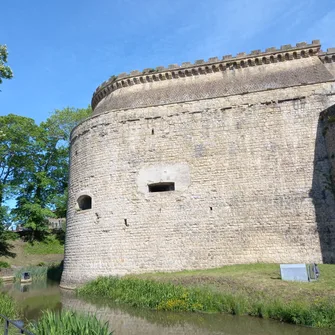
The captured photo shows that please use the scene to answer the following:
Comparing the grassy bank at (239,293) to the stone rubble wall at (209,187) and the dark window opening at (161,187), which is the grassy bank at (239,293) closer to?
the stone rubble wall at (209,187)

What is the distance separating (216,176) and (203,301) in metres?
4.92

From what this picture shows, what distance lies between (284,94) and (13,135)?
17574mm

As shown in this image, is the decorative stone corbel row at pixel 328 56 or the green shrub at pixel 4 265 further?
the green shrub at pixel 4 265

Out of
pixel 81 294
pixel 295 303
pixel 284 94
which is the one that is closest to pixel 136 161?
pixel 81 294

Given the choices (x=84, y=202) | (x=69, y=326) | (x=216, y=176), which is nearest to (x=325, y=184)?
(x=216, y=176)

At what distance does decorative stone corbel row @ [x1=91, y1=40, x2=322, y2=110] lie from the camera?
549 inches

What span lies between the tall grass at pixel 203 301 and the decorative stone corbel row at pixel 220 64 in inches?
362

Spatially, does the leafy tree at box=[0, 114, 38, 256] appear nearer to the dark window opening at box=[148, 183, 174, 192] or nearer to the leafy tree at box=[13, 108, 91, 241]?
the leafy tree at box=[13, 108, 91, 241]

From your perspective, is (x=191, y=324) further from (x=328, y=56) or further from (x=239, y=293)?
(x=328, y=56)

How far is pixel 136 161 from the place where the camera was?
1283cm

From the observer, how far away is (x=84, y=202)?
1454 centimetres

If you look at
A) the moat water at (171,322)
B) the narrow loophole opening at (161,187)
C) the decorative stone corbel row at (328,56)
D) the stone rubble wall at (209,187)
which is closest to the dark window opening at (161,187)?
the narrow loophole opening at (161,187)

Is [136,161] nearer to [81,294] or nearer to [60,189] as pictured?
[81,294]

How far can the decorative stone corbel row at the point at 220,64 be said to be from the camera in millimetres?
13945
